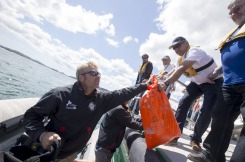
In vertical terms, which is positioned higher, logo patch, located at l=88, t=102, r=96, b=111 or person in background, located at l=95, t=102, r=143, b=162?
logo patch, located at l=88, t=102, r=96, b=111

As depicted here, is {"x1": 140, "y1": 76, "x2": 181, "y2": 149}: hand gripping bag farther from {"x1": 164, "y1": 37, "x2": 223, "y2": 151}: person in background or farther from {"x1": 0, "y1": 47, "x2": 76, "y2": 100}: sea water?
{"x1": 0, "y1": 47, "x2": 76, "y2": 100}: sea water

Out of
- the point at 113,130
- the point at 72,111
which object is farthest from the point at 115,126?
the point at 72,111

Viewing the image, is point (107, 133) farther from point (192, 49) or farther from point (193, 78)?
point (192, 49)

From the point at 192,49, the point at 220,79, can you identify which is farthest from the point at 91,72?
the point at 220,79

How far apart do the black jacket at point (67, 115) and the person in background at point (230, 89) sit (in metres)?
1.48

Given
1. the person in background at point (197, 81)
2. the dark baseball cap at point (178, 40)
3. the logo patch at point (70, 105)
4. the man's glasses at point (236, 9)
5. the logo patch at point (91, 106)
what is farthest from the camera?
the dark baseball cap at point (178, 40)

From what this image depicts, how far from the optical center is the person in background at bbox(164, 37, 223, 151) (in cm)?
315

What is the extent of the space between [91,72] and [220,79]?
2067 millimetres

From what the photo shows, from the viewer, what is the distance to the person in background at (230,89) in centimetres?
192

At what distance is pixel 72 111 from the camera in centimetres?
250

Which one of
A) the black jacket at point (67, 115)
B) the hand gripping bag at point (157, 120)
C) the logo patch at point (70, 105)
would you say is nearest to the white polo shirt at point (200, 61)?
the hand gripping bag at point (157, 120)

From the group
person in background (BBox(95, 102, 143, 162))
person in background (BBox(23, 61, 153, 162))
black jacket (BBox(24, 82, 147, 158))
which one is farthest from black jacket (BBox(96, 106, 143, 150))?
black jacket (BBox(24, 82, 147, 158))

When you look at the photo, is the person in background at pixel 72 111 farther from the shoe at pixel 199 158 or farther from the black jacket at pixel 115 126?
the shoe at pixel 199 158

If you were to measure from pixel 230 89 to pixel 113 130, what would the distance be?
223 centimetres
